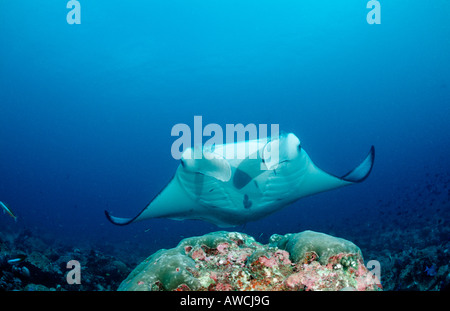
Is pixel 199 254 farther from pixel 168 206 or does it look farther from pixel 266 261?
pixel 168 206

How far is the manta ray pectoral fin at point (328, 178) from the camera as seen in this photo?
4199 mm

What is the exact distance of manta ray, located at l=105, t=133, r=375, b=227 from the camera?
3305 millimetres

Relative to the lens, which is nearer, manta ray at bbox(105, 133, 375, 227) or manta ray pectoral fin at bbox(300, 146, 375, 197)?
manta ray at bbox(105, 133, 375, 227)

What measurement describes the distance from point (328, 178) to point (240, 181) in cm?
167

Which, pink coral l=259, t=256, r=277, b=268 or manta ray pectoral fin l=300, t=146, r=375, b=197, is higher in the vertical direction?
manta ray pectoral fin l=300, t=146, r=375, b=197

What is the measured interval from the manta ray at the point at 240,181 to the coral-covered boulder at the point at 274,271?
1209 mm

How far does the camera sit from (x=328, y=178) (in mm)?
4316

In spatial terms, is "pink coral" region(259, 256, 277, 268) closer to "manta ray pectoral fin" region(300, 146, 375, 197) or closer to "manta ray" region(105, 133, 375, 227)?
"manta ray" region(105, 133, 375, 227)

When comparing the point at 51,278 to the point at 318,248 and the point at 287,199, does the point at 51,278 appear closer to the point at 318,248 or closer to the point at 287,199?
the point at 287,199

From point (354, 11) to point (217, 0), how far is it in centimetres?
1673

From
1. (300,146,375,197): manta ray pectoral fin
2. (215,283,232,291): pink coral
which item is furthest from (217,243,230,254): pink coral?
(300,146,375,197): manta ray pectoral fin

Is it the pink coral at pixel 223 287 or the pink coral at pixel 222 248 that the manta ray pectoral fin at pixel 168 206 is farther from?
the pink coral at pixel 223 287

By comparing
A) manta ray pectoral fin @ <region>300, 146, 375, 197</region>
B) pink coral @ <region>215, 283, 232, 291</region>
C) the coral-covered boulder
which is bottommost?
pink coral @ <region>215, 283, 232, 291</region>
